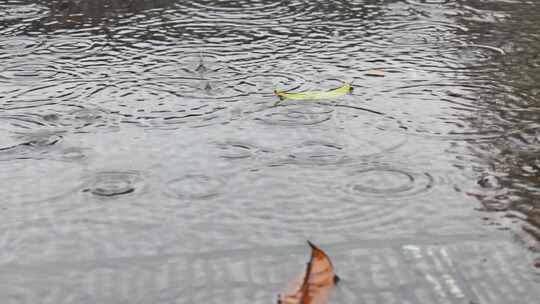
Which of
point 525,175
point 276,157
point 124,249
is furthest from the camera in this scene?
point 276,157

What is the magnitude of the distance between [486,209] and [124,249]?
3.91 ft

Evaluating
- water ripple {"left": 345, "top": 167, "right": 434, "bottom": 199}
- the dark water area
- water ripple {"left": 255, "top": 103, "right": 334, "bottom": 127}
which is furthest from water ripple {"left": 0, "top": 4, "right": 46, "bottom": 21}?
water ripple {"left": 345, "top": 167, "right": 434, "bottom": 199}

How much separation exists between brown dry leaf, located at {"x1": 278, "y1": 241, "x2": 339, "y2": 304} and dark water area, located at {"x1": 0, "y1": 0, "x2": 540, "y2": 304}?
36mm

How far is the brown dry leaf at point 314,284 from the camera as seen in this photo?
233 centimetres

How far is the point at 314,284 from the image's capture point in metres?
2.39

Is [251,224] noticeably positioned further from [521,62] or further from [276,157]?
[521,62]

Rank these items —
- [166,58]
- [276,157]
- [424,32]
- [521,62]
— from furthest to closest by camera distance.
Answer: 1. [424,32]
2. [166,58]
3. [521,62]
4. [276,157]

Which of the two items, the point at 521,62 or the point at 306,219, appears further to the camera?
the point at 521,62

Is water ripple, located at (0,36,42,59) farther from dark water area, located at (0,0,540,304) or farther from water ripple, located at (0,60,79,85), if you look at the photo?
water ripple, located at (0,60,79,85)

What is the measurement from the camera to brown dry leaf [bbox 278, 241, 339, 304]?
2332mm

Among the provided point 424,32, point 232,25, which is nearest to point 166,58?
point 232,25

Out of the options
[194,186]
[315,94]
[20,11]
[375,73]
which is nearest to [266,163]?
[194,186]

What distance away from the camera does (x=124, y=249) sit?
2.63m

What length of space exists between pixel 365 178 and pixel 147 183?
80cm
